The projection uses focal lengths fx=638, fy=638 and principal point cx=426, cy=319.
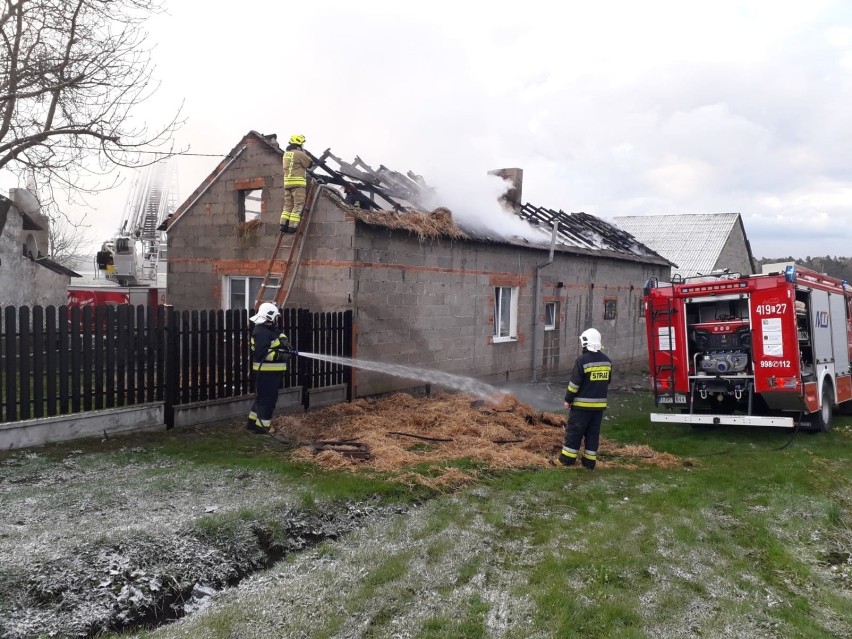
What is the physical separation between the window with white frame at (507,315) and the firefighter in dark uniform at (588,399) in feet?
25.1

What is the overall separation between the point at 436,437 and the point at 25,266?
62.2 ft

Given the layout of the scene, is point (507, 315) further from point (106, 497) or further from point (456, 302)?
point (106, 497)

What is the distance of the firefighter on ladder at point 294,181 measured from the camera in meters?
11.6

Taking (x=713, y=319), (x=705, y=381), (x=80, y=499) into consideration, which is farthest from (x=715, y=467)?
(x=80, y=499)

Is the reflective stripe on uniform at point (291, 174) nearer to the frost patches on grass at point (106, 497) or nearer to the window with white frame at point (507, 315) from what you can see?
the frost patches on grass at point (106, 497)

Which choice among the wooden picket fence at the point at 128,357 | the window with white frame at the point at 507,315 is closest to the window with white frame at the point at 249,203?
the wooden picket fence at the point at 128,357

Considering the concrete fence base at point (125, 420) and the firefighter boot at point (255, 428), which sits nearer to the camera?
the concrete fence base at point (125, 420)

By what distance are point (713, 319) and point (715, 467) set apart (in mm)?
3167

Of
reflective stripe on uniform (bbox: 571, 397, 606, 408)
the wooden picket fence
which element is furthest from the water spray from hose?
reflective stripe on uniform (bbox: 571, 397, 606, 408)

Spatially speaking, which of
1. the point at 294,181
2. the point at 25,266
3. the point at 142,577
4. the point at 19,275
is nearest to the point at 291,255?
the point at 294,181

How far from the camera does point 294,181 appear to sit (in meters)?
11.6

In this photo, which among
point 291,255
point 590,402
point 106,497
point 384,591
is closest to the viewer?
point 384,591

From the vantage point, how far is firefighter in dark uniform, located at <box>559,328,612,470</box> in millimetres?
7906

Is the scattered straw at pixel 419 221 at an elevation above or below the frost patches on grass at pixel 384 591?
above
